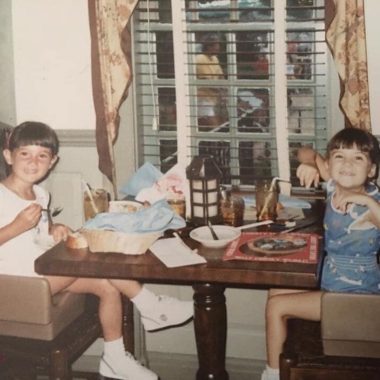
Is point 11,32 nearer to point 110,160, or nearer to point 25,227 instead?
point 110,160

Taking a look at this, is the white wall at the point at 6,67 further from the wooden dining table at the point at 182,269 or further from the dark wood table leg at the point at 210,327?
the dark wood table leg at the point at 210,327

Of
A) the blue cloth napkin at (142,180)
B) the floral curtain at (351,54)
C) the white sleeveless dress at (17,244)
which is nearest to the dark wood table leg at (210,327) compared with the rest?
the blue cloth napkin at (142,180)

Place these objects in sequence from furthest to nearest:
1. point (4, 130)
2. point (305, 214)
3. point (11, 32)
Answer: point (11, 32) < point (4, 130) < point (305, 214)

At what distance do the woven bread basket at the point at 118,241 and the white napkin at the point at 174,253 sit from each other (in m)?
0.06

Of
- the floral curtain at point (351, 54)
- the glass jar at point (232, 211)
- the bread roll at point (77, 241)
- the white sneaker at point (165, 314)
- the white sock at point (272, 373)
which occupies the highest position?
the floral curtain at point (351, 54)

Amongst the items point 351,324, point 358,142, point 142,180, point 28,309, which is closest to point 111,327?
point 28,309

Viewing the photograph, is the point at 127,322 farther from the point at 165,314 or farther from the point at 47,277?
the point at 47,277

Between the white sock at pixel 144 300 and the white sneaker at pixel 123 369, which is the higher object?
the white sock at pixel 144 300

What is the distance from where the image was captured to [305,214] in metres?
2.77

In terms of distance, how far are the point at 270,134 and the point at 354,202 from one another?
1053 millimetres

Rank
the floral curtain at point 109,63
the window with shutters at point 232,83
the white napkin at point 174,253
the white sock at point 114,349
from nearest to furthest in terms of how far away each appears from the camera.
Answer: the white napkin at point 174,253
the white sock at point 114,349
the floral curtain at point 109,63
the window with shutters at point 232,83

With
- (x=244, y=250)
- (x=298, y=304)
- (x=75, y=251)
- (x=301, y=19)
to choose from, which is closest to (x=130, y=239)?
(x=75, y=251)

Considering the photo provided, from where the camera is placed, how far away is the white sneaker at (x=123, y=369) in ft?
8.96

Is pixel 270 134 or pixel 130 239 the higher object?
pixel 270 134
